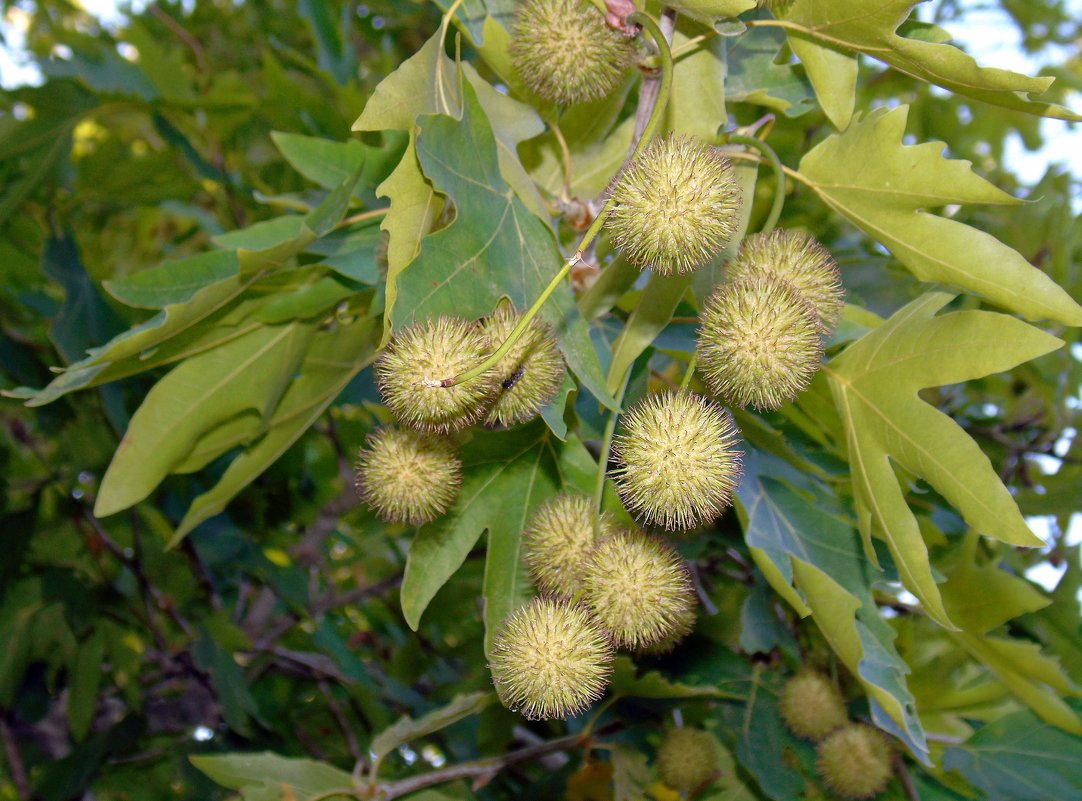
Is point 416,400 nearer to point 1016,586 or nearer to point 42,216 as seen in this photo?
point 1016,586

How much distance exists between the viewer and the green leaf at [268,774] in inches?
84.8

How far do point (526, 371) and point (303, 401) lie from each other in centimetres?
78

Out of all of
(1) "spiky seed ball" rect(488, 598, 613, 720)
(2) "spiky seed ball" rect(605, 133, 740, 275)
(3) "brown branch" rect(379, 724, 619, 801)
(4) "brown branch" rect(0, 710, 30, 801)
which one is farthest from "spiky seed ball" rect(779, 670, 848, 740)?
(4) "brown branch" rect(0, 710, 30, 801)

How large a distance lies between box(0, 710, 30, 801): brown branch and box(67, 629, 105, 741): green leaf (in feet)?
1.19

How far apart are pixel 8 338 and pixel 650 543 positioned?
2.34m

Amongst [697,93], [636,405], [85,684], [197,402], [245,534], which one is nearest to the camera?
[636,405]

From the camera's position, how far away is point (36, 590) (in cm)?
320

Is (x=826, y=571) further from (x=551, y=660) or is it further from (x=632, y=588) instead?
(x=551, y=660)

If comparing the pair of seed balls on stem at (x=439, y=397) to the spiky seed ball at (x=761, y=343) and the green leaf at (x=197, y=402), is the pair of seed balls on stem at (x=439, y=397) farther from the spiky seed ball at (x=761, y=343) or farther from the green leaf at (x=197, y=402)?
the green leaf at (x=197, y=402)

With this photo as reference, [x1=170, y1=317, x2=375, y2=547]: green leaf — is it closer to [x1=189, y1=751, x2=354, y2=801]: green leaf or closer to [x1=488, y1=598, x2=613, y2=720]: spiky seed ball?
[x1=189, y1=751, x2=354, y2=801]: green leaf

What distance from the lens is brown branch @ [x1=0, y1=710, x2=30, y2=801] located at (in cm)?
316

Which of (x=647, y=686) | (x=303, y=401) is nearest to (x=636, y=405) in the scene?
(x=647, y=686)

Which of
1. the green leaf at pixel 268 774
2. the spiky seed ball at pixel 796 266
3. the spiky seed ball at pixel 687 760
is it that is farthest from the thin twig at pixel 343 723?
the spiky seed ball at pixel 796 266

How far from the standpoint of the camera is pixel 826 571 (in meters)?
1.89
